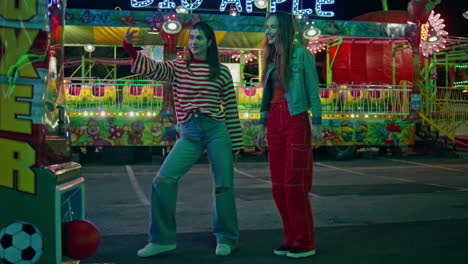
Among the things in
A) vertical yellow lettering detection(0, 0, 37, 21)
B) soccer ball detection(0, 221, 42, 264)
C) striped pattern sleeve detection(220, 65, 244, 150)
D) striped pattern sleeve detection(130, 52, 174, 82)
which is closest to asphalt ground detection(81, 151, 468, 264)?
striped pattern sleeve detection(220, 65, 244, 150)

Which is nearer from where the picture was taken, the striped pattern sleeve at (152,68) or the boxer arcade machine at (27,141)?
the boxer arcade machine at (27,141)

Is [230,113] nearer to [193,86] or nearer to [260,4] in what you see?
[193,86]

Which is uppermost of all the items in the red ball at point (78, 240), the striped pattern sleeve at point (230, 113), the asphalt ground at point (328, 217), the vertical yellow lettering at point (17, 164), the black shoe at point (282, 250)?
the striped pattern sleeve at point (230, 113)

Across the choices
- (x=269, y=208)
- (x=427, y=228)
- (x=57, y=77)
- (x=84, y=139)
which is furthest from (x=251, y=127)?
(x=57, y=77)

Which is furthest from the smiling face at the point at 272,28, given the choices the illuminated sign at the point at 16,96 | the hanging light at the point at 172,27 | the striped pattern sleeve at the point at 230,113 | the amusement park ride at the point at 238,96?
the hanging light at the point at 172,27

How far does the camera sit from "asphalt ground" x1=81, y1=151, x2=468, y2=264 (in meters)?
4.42

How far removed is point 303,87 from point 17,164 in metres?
2.37

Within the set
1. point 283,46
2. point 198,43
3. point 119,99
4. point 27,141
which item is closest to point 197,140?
point 198,43

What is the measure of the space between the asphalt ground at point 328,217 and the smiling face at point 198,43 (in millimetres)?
1659

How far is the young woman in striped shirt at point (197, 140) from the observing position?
4406 mm

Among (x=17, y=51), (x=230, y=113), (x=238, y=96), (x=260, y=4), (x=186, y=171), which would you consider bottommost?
(x=186, y=171)

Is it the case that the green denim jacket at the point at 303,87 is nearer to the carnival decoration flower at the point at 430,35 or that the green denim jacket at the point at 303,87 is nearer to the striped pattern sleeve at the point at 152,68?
the striped pattern sleeve at the point at 152,68

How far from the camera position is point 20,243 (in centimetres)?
292

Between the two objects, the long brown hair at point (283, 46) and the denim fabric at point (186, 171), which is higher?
the long brown hair at point (283, 46)
